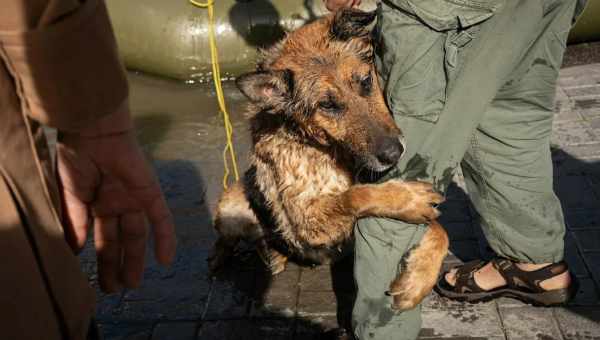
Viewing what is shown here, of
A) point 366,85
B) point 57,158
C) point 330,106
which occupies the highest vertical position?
point 57,158

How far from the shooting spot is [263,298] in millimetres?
4051

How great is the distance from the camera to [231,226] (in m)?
4.30

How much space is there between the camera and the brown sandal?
349 centimetres

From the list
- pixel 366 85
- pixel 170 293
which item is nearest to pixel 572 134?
pixel 366 85

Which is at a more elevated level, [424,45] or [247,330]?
[424,45]

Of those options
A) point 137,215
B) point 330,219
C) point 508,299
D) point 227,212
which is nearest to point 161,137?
point 227,212

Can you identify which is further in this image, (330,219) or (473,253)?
(473,253)

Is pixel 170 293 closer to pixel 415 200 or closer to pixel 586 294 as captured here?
pixel 415 200

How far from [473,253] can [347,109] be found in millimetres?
1492

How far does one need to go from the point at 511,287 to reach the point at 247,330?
1.61m

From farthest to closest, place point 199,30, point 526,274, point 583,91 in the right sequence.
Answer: point 199,30 → point 583,91 → point 526,274

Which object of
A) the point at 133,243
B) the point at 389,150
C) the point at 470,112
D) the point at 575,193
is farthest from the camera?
the point at 575,193

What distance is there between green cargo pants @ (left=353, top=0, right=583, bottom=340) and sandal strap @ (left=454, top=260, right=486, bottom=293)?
40cm

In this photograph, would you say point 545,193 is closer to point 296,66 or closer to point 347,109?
point 347,109
